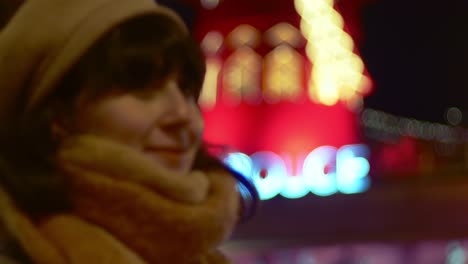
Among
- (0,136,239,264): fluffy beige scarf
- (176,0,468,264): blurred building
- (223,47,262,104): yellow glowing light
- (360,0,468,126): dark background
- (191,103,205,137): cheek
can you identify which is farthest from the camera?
(360,0,468,126): dark background

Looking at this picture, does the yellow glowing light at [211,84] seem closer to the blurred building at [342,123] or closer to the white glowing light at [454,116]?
the blurred building at [342,123]

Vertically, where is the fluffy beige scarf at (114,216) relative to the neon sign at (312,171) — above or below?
below

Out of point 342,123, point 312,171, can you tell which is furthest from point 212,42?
point 312,171

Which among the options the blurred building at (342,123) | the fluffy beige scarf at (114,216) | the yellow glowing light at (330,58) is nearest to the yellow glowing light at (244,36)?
the blurred building at (342,123)

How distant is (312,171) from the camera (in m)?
4.32

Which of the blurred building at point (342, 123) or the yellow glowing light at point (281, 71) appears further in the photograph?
the yellow glowing light at point (281, 71)

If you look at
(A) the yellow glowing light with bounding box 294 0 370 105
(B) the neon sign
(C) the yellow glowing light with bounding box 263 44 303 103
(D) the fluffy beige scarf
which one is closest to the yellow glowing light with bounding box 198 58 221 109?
(C) the yellow glowing light with bounding box 263 44 303 103

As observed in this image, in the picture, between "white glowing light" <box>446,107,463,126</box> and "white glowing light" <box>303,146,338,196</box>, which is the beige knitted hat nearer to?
"white glowing light" <box>303,146,338,196</box>

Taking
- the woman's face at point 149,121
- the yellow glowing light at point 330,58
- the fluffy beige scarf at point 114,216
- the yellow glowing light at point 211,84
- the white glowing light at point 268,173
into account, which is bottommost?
the fluffy beige scarf at point 114,216

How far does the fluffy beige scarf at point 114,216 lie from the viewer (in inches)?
35.7

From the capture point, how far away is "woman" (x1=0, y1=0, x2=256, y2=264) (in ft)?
3.02

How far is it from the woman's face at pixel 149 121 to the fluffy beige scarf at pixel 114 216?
2 centimetres

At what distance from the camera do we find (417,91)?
489cm

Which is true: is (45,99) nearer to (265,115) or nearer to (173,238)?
(173,238)
